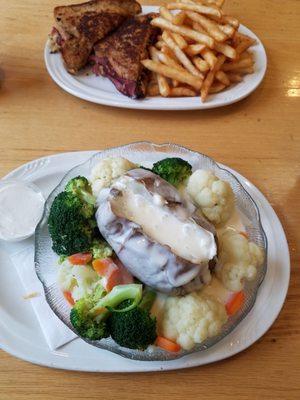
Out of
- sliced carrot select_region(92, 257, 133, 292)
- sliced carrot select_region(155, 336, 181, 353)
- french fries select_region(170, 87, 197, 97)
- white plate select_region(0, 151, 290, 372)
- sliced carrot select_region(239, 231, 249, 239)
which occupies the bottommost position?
white plate select_region(0, 151, 290, 372)

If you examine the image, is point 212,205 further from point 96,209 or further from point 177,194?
point 96,209

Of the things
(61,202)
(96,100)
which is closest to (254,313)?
(61,202)

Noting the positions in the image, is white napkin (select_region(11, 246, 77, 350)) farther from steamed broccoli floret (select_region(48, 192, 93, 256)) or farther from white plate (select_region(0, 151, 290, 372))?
steamed broccoli floret (select_region(48, 192, 93, 256))

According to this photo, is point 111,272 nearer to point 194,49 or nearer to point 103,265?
point 103,265

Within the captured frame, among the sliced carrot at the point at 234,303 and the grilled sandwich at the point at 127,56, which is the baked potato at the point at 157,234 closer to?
the sliced carrot at the point at 234,303

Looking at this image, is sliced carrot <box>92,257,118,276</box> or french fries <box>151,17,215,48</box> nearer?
sliced carrot <box>92,257,118,276</box>

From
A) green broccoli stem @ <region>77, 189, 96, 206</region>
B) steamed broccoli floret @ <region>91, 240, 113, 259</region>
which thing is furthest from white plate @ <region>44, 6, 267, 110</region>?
steamed broccoli floret @ <region>91, 240, 113, 259</region>
